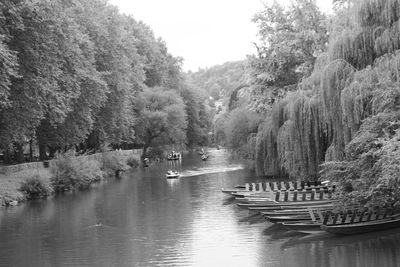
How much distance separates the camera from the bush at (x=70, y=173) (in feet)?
126

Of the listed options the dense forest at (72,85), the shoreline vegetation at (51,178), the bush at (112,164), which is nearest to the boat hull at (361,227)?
the dense forest at (72,85)

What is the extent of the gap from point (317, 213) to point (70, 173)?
2364cm

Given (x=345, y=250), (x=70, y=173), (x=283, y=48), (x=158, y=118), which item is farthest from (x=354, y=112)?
(x=158, y=118)

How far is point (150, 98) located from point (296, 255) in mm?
51908

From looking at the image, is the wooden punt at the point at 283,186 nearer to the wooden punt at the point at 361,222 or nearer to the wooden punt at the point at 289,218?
the wooden punt at the point at 289,218

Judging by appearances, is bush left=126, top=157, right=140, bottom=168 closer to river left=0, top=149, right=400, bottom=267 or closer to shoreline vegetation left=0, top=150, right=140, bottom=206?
shoreline vegetation left=0, top=150, right=140, bottom=206

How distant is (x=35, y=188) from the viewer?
34656mm

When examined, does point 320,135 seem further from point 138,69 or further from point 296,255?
point 138,69

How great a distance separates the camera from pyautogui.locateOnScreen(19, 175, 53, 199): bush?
34.0m

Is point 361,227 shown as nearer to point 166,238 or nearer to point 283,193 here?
point 283,193

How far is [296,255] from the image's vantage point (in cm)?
1709

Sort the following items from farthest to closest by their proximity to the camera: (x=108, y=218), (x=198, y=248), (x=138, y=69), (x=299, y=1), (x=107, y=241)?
(x=138, y=69), (x=299, y=1), (x=108, y=218), (x=107, y=241), (x=198, y=248)

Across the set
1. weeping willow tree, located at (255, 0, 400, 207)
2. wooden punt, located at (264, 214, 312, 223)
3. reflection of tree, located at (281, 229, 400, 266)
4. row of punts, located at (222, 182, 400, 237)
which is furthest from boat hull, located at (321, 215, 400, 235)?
wooden punt, located at (264, 214, 312, 223)

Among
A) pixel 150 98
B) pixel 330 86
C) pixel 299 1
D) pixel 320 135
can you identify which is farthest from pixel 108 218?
pixel 150 98
